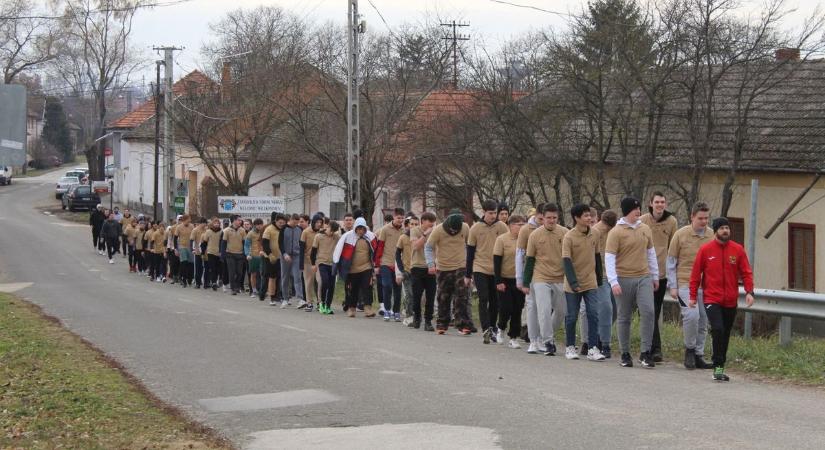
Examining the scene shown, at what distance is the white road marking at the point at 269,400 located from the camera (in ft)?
32.8

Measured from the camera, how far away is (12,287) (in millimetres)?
29531

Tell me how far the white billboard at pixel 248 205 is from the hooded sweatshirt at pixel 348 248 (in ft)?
68.6

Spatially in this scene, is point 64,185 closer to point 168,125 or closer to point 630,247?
point 168,125

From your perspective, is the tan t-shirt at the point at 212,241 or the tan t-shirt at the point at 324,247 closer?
the tan t-shirt at the point at 324,247

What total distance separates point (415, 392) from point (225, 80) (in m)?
34.8

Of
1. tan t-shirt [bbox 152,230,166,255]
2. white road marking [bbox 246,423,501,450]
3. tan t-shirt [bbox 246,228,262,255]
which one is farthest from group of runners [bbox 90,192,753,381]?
tan t-shirt [bbox 152,230,166,255]

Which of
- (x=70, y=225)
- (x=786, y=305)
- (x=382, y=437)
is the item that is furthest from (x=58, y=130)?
(x=382, y=437)

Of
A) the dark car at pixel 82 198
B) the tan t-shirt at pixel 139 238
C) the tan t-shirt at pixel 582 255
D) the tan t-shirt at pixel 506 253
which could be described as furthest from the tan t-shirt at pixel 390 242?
the dark car at pixel 82 198

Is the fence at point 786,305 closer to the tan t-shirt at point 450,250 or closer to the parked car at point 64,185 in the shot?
the tan t-shirt at point 450,250

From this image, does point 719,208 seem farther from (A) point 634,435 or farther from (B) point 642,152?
(A) point 634,435

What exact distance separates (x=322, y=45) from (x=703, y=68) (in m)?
16.3

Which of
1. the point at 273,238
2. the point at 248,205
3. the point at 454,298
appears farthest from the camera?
the point at 248,205

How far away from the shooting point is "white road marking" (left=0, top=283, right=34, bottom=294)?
28.0 m

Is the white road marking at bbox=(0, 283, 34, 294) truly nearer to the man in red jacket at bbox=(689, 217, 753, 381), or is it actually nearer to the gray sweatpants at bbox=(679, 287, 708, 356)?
the gray sweatpants at bbox=(679, 287, 708, 356)
